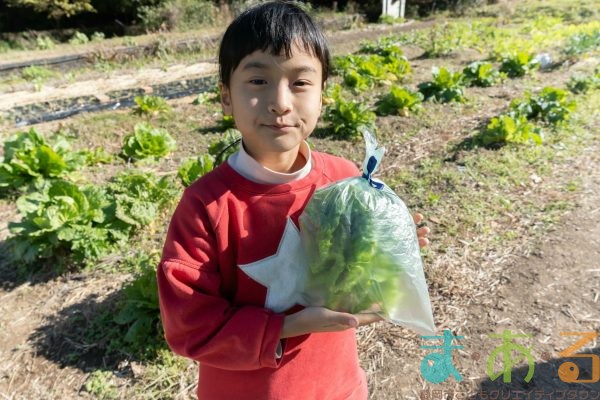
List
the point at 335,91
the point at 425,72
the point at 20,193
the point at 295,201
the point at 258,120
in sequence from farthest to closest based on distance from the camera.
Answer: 1. the point at 425,72
2. the point at 335,91
3. the point at 20,193
4. the point at 295,201
5. the point at 258,120

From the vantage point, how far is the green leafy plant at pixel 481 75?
8117mm

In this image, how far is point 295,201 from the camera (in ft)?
5.04

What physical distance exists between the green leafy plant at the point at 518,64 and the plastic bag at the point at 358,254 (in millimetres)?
8308

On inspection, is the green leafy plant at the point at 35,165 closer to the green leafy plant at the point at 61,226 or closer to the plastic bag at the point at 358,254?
the green leafy plant at the point at 61,226

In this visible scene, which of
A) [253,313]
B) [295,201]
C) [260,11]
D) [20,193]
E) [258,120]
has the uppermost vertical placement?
[260,11]

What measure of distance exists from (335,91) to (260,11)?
616 centimetres

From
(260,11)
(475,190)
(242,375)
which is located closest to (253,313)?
(242,375)

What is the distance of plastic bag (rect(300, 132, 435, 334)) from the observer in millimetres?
1424

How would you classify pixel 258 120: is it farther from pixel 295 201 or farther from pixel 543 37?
pixel 543 37

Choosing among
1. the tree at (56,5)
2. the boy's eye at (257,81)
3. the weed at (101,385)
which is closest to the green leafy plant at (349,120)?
the weed at (101,385)

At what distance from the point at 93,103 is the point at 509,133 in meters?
7.82

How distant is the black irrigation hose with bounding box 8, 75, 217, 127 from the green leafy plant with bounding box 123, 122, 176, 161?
121 inches

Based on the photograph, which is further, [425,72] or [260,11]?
[425,72]

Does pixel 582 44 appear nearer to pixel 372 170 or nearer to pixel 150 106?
pixel 150 106
